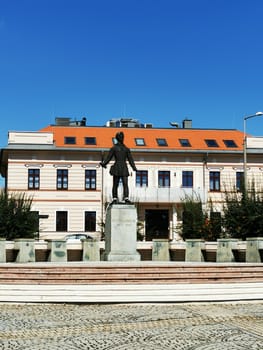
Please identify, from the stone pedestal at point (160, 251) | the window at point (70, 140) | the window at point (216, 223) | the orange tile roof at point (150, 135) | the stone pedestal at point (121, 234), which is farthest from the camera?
the orange tile roof at point (150, 135)

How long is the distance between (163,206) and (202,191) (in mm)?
3427

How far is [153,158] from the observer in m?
45.8

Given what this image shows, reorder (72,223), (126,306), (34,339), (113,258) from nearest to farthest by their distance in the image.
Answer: (34,339)
(126,306)
(113,258)
(72,223)

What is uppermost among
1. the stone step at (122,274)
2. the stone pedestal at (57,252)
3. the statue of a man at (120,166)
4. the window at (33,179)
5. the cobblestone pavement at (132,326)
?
the window at (33,179)

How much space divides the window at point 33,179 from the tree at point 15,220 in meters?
20.5

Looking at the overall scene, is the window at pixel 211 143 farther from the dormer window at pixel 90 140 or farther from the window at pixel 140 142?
the dormer window at pixel 90 140

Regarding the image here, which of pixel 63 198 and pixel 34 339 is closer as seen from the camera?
pixel 34 339

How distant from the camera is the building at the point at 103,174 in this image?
4409 cm

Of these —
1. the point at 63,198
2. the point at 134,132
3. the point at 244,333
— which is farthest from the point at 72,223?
the point at 244,333

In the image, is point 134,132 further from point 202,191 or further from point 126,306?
point 126,306

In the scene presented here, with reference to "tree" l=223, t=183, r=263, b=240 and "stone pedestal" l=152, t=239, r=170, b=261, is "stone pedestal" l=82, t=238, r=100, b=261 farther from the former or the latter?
"tree" l=223, t=183, r=263, b=240

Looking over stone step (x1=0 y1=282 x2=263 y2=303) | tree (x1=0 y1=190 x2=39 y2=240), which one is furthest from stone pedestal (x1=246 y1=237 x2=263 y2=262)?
tree (x1=0 y1=190 x2=39 y2=240)

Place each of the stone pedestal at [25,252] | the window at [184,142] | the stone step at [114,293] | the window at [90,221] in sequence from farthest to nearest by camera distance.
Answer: the window at [184,142] < the window at [90,221] < the stone pedestal at [25,252] < the stone step at [114,293]

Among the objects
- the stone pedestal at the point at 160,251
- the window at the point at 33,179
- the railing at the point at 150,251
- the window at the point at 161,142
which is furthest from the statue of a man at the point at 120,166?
the window at the point at 161,142
